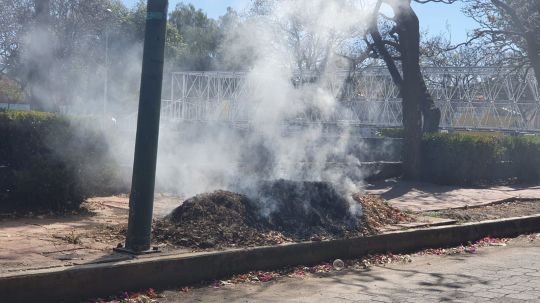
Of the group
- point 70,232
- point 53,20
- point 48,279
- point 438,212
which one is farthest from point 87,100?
point 48,279

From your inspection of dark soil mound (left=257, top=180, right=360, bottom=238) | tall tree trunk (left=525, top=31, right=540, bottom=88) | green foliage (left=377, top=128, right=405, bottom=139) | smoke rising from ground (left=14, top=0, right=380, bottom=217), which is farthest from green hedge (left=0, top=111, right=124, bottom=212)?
tall tree trunk (left=525, top=31, right=540, bottom=88)

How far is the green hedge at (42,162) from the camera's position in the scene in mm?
8055

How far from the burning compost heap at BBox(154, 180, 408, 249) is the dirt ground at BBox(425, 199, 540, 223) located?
220 centimetres

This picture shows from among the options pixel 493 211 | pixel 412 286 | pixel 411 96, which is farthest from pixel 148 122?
pixel 411 96

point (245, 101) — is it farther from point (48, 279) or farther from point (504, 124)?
point (504, 124)

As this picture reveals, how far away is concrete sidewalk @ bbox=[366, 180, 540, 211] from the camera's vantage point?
12867mm

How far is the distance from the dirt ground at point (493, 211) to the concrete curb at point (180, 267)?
154cm

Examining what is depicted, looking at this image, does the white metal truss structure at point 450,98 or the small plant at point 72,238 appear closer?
the small plant at point 72,238

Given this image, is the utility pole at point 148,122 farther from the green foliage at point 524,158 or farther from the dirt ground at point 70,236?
the green foliage at point 524,158

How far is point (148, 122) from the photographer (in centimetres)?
629

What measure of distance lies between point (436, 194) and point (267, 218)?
8.06 m

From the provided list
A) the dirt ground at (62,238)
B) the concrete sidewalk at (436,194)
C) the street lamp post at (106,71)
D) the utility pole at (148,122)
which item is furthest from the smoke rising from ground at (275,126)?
the street lamp post at (106,71)

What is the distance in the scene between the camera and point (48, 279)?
5102 millimetres

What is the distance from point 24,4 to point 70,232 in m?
9.84
